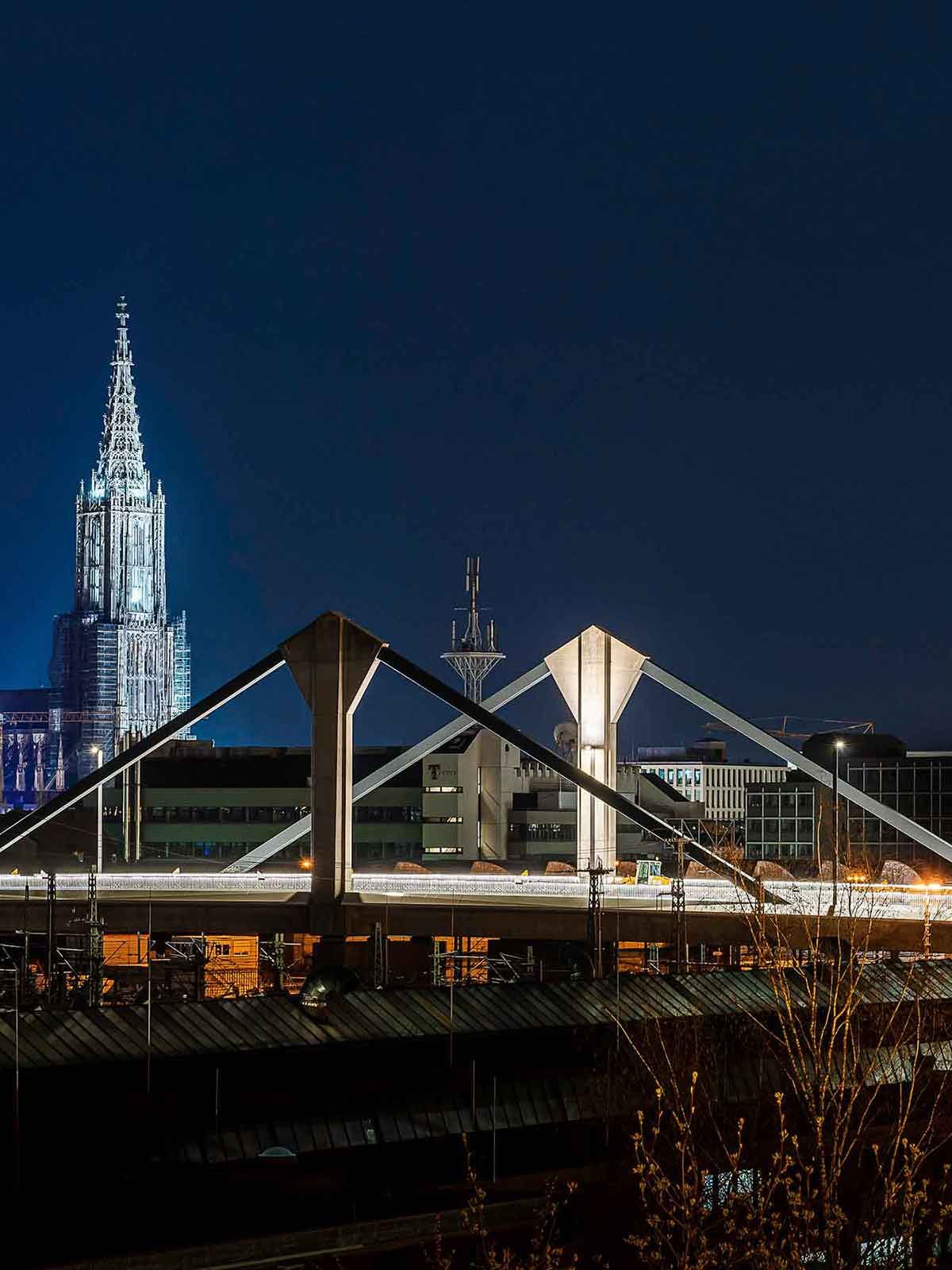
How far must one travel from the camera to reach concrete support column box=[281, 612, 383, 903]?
92.5m

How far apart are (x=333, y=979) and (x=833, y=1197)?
81.9 feet

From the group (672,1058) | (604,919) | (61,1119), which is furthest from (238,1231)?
(604,919)

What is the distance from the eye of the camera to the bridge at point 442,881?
8269 cm

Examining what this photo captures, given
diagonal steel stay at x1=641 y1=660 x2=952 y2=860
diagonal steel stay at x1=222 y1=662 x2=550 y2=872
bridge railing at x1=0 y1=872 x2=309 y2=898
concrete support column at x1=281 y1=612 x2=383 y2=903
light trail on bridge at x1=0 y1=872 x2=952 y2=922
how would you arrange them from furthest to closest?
diagonal steel stay at x1=222 y1=662 x2=550 y2=872 < diagonal steel stay at x1=641 y1=660 x2=952 y2=860 < bridge railing at x1=0 y1=872 x2=309 y2=898 < concrete support column at x1=281 y1=612 x2=383 y2=903 < light trail on bridge at x1=0 y1=872 x2=952 y2=922

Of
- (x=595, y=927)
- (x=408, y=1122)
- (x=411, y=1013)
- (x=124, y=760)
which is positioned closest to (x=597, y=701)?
(x=124, y=760)

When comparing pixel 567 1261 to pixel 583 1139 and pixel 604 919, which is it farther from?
pixel 604 919

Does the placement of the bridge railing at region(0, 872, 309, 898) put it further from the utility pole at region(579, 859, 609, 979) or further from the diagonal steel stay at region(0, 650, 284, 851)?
the utility pole at region(579, 859, 609, 979)

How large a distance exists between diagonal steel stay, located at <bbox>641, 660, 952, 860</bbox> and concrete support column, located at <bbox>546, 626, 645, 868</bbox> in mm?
4522

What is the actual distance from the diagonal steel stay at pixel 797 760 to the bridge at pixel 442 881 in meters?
0.16

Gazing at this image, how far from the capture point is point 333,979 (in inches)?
1998

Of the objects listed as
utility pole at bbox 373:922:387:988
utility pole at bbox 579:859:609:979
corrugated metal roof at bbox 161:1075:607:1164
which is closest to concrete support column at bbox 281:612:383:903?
utility pole at bbox 373:922:387:988

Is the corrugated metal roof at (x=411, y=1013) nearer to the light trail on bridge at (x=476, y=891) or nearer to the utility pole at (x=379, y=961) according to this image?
the utility pole at (x=379, y=961)

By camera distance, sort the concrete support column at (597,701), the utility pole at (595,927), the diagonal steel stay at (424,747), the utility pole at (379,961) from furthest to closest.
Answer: the diagonal steel stay at (424,747), the concrete support column at (597,701), the utility pole at (379,961), the utility pole at (595,927)

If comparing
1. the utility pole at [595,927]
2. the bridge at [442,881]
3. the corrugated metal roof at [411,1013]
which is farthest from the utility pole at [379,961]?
the corrugated metal roof at [411,1013]
